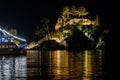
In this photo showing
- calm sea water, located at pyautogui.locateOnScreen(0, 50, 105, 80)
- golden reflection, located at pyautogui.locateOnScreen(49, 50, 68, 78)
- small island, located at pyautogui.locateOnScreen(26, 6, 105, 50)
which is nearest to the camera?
calm sea water, located at pyautogui.locateOnScreen(0, 50, 105, 80)

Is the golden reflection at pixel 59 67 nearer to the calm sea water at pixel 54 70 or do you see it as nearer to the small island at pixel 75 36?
the calm sea water at pixel 54 70

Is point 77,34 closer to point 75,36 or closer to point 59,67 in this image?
point 75,36

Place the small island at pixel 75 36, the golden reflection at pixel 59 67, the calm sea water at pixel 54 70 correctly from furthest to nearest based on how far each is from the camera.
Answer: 1. the small island at pixel 75 36
2. the golden reflection at pixel 59 67
3. the calm sea water at pixel 54 70

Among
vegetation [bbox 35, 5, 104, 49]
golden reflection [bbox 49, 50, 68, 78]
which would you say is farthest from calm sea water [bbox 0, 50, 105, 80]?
vegetation [bbox 35, 5, 104, 49]

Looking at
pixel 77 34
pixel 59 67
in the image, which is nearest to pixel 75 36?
pixel 77 34

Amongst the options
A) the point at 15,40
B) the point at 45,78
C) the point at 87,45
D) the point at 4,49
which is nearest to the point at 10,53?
the point at 4,49

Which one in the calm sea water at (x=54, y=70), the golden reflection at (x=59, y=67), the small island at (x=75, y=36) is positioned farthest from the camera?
the small island at (x=75, y=36)

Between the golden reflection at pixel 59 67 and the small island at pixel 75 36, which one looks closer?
the golden reflection at pixel 59 67

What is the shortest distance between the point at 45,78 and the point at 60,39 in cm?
13909

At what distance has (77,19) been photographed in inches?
7731

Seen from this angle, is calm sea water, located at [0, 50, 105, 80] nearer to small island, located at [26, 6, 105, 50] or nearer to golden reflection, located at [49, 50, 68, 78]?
golden reflection, located at [49, 50, 68, 78]

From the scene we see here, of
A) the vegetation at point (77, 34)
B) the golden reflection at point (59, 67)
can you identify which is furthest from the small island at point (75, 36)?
the golden reflection at point (59, 67)

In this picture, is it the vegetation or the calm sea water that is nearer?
the calm sea water

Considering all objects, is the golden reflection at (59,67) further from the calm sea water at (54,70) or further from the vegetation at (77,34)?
the vegetation at (77,34)
